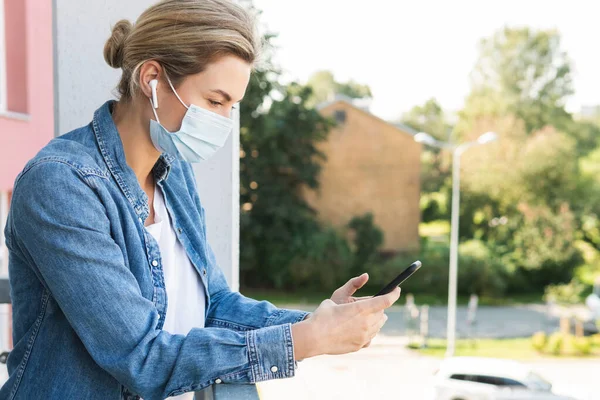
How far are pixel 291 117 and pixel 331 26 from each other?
17.4ft

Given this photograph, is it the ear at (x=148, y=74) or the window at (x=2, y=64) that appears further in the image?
the window at (x=2, y=64)

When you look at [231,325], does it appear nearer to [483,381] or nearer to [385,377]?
[483,381]

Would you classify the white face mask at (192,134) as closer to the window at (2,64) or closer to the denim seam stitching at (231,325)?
the denim seam stitching at (231,325)

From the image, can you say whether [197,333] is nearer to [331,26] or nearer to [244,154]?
[244,154]

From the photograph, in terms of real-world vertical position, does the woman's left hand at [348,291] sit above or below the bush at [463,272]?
above

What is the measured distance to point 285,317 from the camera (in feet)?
2.40

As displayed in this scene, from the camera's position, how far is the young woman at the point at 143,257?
563mm

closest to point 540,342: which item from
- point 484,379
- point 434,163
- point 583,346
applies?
point 583,346

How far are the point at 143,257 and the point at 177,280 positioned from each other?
11 centimetres

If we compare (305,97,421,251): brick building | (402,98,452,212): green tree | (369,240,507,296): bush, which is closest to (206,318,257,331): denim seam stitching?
(305,97,421,251): brick building

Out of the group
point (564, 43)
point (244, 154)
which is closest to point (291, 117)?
point (244, 154)

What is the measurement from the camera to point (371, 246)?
12531 mm

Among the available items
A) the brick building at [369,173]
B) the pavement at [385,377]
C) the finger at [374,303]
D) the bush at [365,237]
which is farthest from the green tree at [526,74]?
the finger at [374,303]

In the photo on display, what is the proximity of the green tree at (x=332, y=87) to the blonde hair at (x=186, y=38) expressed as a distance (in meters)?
14.2
